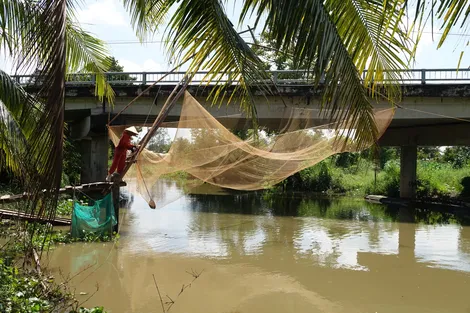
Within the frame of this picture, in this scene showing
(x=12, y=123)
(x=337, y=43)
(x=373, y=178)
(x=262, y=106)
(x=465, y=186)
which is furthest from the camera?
(x=373, y=178)

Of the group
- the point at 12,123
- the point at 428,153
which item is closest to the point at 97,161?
the point at 12,123

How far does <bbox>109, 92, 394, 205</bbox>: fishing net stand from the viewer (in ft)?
18.2

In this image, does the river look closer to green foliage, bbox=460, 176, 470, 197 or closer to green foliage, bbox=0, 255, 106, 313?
green foliage, bbox=0, 255, 106, 313

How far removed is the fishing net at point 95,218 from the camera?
7588mm

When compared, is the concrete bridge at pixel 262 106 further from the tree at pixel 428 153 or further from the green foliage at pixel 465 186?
the tree at pixel 428 153

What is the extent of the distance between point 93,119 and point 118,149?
19.2ft

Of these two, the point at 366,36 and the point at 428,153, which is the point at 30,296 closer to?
the point at 366,36

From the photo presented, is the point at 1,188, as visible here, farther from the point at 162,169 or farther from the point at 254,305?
the point at 254,305

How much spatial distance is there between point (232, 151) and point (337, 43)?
3.31m

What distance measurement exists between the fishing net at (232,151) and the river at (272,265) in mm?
526

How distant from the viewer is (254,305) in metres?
5.15

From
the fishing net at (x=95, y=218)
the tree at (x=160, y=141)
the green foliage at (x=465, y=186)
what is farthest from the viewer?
the green foliage at (x=465, y=186)

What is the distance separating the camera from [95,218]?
7848 millimetres

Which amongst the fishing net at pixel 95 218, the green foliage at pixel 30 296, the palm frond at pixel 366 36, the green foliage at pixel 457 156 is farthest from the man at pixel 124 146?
the green foliage at pixel 457 156
